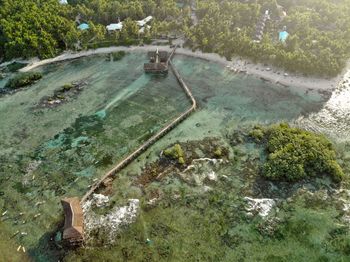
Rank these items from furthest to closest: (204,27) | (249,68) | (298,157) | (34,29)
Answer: (204,27) < (34,29) < (249,68) < (298,157)

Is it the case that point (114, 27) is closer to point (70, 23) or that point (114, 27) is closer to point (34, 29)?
point (70, 23)

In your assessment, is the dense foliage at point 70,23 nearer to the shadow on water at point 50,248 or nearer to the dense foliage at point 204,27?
the dense foliage at point 204,27

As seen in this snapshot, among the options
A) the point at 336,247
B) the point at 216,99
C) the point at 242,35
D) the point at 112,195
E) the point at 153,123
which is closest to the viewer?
the point at 336,247

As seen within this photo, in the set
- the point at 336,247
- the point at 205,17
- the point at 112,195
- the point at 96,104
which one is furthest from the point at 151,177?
the point at 205,17

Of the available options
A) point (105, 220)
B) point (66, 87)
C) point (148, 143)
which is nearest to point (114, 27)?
point (66, 87)

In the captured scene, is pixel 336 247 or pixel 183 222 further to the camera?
pixel 183 222

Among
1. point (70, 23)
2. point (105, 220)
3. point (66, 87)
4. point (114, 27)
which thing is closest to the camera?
point (105, 220)

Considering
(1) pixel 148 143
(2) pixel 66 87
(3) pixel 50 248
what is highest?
(2) pixel 66 87

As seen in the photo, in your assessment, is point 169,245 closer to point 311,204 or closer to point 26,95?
point 311,204
